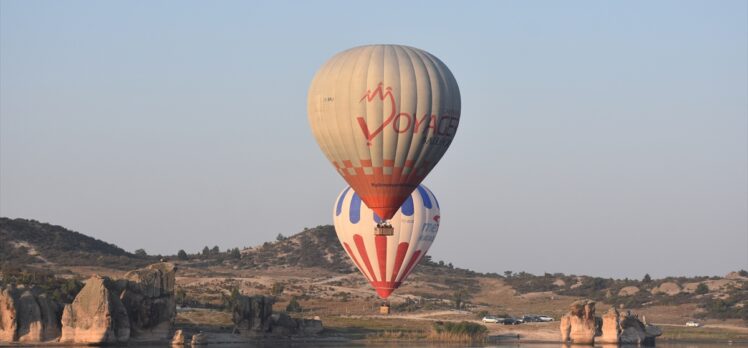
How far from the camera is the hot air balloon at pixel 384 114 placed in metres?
61.1

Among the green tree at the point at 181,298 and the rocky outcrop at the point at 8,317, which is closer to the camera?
the rocky outcrop at the point at 8,317

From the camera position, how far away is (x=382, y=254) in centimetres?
7869

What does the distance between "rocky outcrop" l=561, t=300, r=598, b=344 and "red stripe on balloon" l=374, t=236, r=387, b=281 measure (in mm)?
10804

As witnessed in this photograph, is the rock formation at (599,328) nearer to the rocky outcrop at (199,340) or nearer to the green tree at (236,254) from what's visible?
the rocky outcrop at (199,340)

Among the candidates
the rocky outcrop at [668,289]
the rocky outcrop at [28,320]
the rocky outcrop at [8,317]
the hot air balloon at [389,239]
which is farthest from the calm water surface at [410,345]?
the rocky outcrop at [668,289]

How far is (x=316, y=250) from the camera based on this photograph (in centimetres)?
15675

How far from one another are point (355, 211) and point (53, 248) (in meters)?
61.6

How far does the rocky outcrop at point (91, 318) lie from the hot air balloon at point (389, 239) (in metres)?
19.1

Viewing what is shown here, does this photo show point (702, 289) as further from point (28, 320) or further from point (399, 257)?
point (28, 320)

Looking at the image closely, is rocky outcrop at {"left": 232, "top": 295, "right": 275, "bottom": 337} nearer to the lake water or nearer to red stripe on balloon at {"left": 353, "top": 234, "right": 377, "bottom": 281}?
the lake water

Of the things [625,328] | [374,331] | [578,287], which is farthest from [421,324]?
[578,287]

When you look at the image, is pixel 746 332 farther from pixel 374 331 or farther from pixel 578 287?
pixel 578 287

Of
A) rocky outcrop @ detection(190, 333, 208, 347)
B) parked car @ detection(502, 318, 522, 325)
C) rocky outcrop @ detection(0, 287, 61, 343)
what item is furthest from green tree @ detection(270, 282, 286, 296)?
rocky outcrop @ detection(0, 287, 61, 343)

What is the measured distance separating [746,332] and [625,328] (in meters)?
17.6
